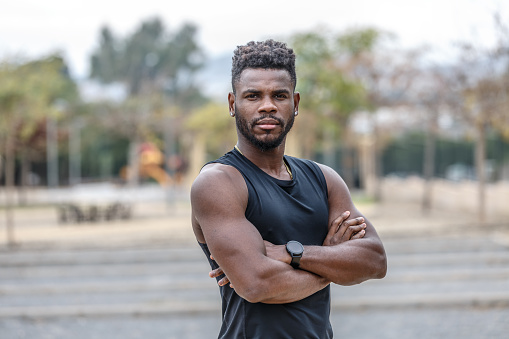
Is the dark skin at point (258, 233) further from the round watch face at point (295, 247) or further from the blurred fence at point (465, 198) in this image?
the blurred fence at point (465, 198)

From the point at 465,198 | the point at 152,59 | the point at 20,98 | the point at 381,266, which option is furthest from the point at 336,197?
the point at 152,59

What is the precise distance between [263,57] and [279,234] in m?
0.67

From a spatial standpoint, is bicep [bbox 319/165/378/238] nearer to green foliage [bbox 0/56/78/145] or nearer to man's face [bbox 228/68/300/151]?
man's face [bbox 228/68/300/151]

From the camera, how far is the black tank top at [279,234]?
2574mm

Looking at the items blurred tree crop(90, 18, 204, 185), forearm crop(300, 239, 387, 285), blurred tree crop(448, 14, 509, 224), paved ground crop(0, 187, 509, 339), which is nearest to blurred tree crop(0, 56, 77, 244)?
paved ground crop(0, 187, 509, 339)

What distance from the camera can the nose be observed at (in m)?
2.62

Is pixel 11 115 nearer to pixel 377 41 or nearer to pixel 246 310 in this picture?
pixel 377 41

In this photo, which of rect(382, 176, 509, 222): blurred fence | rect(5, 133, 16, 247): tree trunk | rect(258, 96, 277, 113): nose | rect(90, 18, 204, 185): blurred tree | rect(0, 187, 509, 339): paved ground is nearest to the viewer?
rect(258, 96, 277, 113): nose

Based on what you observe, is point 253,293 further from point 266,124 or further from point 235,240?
point 266,124

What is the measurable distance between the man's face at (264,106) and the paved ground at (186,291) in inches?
211

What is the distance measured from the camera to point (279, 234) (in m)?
2.64

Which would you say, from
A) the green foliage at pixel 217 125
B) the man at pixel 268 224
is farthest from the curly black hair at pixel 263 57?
the green foliage at pixel 217 125

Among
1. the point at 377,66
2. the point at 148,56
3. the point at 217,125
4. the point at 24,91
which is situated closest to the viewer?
the point at 24,91

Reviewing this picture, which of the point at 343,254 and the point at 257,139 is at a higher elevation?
the point at 257,139
